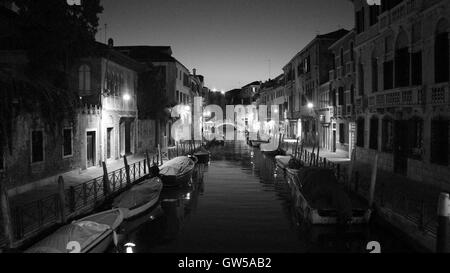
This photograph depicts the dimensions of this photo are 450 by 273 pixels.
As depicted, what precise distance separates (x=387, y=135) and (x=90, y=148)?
16.2 meters

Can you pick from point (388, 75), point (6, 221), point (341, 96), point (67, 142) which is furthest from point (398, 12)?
point (6, 221)

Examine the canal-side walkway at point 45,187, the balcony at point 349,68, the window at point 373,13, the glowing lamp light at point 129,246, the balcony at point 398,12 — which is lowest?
the glowing lamp light at point 129,246

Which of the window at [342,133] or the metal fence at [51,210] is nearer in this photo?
the metal fence at [51,210]

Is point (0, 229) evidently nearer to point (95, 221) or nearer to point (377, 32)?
point (95, 221)

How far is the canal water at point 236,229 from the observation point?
12109mm

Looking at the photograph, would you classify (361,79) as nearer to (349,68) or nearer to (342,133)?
(349,68)

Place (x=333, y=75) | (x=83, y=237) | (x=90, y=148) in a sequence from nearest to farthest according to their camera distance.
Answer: (x=83, y=237) < (x=90, y=148) < (x=333, y=75)

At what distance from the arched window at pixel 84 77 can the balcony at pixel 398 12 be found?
16.1 metres

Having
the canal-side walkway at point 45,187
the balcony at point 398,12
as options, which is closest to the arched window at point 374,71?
the balcony at point 398,12

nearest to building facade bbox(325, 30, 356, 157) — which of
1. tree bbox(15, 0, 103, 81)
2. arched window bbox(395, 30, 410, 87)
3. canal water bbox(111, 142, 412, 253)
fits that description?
arched window bbox(395, 30, 410, 87)

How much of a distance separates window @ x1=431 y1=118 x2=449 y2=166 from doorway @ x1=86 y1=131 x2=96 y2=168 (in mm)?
17282

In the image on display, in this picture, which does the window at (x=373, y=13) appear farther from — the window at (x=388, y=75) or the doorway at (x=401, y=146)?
the doorway at (x=401, y=146)

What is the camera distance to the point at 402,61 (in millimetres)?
19656
